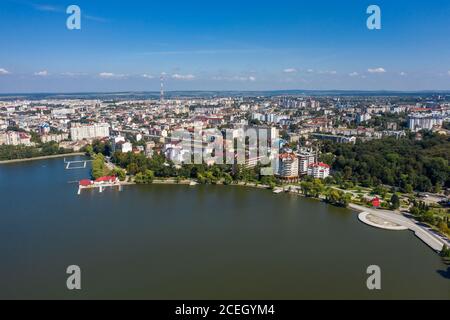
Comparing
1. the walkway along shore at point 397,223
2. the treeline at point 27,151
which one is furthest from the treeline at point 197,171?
the treeline at point 27,151

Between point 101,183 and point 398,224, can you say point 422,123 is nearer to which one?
point 398,224

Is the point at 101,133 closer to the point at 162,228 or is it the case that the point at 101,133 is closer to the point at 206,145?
the point at 206,145

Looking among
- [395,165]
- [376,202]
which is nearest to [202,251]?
[376,202]

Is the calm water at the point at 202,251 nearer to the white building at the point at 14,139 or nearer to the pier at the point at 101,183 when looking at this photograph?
the pier at the point at 101,183

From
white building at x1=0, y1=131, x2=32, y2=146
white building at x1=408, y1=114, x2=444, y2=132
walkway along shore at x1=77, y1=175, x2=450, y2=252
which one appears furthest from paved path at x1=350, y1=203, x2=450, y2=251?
white building at x1=0, y1=131, x2=32, y2=146
